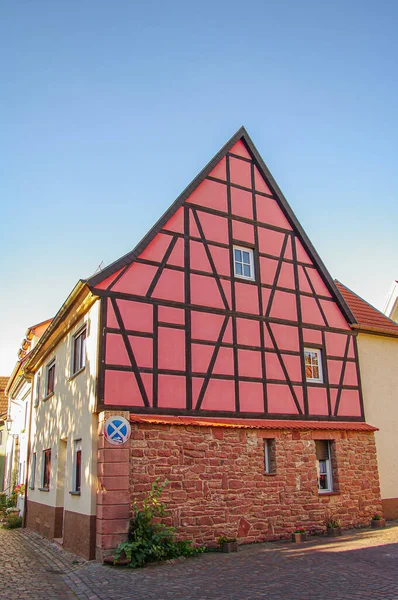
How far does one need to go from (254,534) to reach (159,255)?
Result: 677 centimetres

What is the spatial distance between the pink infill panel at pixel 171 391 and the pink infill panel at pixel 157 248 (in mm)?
2850

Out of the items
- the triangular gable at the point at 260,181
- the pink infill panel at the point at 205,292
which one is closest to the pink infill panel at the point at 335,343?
the triangular gable at the point at 260,181

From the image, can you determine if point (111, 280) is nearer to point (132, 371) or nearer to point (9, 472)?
point (132, 371)

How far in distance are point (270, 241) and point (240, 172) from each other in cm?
215

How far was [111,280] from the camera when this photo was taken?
39.9 ft

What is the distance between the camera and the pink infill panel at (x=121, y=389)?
11367 mm

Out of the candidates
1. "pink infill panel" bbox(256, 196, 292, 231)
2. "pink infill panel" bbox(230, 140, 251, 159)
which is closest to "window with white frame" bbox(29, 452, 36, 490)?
"pink infill panel" bbox(256, 196, 292, 231)

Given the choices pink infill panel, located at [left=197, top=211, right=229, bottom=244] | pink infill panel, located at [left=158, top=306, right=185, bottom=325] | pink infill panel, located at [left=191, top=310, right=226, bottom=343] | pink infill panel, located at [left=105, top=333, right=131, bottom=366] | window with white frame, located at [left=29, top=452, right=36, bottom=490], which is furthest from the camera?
window with white frame, located at [left=29, top=452, right=36, bottom=490]

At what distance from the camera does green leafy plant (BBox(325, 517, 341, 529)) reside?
13343 mm

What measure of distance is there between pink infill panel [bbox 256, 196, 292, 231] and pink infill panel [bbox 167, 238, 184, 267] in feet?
9.71

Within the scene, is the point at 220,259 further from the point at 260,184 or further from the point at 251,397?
the point at 251,397

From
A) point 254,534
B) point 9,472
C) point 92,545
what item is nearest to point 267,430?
point 254,534

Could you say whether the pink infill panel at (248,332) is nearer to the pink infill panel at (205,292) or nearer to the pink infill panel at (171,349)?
the pink infill panel at (205,292)

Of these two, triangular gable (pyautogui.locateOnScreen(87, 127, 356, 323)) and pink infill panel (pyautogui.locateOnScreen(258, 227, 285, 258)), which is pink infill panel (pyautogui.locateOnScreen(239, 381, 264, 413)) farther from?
triangular gable (pyautogui.locateOnScreen(87, 127, 356, 323))
